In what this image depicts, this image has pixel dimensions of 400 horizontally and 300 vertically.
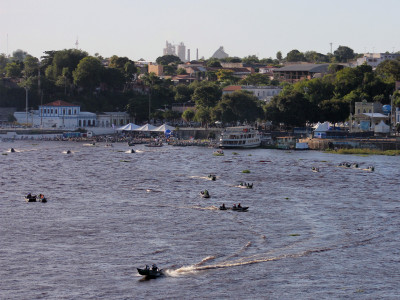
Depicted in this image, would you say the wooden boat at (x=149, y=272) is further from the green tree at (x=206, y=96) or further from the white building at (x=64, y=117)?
the green tree at (x=206, y=96)

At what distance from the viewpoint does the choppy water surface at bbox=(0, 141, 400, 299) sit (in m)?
44.5

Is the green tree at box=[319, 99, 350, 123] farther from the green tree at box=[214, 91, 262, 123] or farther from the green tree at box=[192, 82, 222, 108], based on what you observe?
the green tree at box=[192, 82, 222, 108]

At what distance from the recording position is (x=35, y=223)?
196ft

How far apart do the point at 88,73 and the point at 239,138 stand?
202 ft

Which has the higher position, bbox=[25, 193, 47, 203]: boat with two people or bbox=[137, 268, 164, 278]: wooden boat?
bbox=[25, 193, 47, 203]: boat with two people

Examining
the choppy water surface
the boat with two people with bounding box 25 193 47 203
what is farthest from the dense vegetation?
the boat with two people with bounding box 25 193 47 203

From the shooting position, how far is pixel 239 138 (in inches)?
5438

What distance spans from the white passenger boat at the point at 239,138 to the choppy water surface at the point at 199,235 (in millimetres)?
39640

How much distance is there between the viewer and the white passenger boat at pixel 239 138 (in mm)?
137375

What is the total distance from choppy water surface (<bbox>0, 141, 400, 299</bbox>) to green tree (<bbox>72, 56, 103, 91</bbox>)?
303ft

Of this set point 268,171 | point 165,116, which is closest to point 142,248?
point 268,171

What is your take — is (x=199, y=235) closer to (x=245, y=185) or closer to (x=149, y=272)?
(x=149, y=272)

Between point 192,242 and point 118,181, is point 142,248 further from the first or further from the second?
point 118,181

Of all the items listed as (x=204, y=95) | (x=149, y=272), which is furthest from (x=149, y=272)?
(x=204, y=95)
